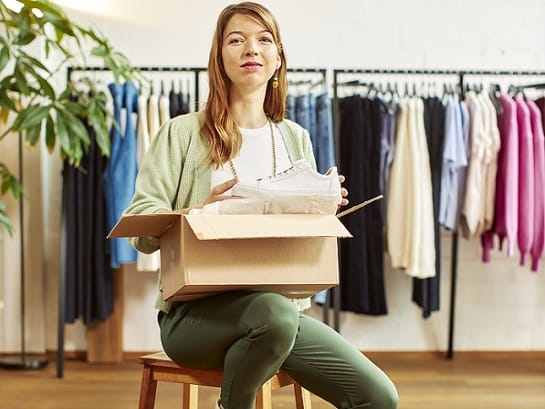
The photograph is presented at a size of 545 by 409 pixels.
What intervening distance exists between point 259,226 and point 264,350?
0.84ft

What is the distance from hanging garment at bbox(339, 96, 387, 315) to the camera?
384 cm

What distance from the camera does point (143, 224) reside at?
1.64 m

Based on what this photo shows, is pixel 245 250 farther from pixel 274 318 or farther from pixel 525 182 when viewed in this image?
pixel 525 182

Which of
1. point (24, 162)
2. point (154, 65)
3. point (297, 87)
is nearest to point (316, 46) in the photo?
point (297, 87)

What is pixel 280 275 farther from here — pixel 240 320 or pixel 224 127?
pixel 224 127

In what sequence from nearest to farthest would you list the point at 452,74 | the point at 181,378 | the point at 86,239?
the point at 181,378 → the point at 86,239 → the point at 452,74

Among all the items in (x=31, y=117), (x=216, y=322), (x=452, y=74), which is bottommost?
(x=216, y=322)

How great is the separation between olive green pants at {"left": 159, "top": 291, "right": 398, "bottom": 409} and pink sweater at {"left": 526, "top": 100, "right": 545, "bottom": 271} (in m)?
2.37

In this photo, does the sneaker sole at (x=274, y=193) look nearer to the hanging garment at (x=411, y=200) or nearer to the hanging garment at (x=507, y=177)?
the hanging garment at (x=411, y=200)

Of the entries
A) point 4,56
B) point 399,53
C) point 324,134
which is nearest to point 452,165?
point 324,134

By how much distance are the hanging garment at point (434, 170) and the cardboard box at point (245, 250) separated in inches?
91.6

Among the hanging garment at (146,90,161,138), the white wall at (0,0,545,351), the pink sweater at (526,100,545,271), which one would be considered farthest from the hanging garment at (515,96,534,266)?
the hanging garment at (146,90,161,138)

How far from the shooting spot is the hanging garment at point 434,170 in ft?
12.8

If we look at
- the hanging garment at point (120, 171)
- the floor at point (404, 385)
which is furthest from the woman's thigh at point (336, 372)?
the hanging garment at point (120, 171)
